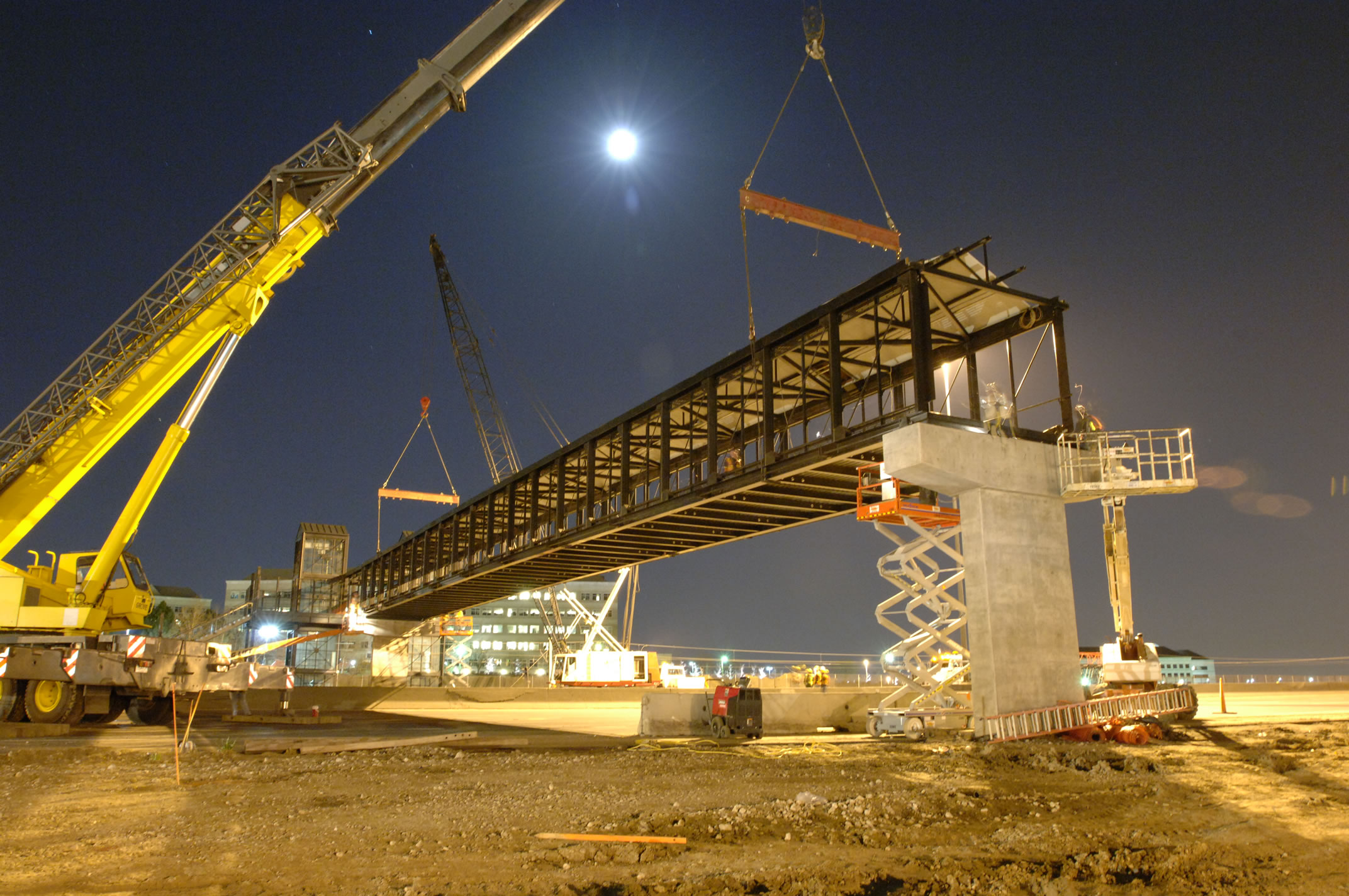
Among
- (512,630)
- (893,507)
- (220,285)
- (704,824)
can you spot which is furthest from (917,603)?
(512,630)

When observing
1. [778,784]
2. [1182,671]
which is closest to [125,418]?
[778,784]

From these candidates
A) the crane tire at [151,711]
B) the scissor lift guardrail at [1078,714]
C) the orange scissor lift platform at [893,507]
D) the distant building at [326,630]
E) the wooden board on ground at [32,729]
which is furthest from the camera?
the distant building at [326,630]

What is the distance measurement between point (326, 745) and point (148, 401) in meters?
11.4

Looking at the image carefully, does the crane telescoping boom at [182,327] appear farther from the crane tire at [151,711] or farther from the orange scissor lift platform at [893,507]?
the orange scissor lift platform at [893,507]

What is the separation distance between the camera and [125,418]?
23.3 meters

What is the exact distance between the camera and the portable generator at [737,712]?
833 inches

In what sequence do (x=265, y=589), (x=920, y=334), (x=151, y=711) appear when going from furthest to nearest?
(x=265, y=589), (x=151, y=711), (x=920, y=334)

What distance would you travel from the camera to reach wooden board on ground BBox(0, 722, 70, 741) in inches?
853

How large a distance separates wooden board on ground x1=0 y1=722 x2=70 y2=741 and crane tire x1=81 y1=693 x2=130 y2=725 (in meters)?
2.72

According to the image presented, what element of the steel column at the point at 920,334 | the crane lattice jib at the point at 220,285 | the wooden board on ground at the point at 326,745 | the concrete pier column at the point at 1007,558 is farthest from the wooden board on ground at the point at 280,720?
the steel column at the point at 920,334

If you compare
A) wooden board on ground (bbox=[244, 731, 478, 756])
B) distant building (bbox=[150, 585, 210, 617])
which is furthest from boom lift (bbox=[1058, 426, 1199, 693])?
distant building (bbox=[150, 585, 210, 617])

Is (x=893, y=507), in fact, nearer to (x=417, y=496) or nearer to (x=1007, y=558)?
(x=1007, y=558)

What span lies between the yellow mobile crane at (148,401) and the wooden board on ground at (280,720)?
179 cm

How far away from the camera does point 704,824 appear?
9148mm
